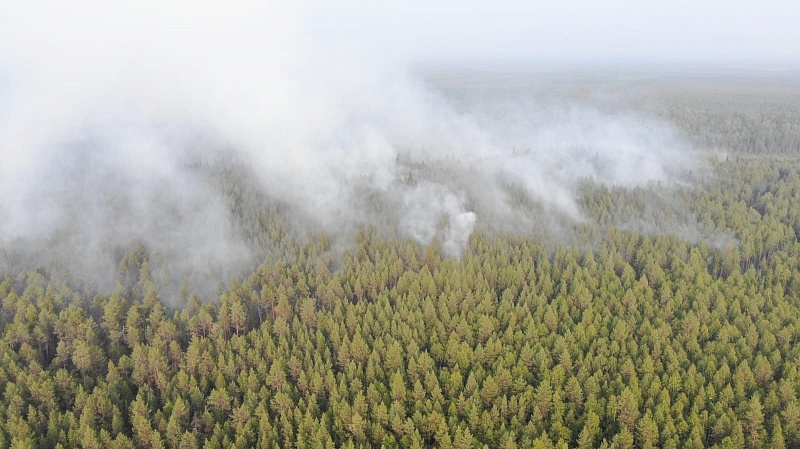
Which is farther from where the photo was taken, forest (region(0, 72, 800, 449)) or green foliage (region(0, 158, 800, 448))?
forest (region(0, 72, 800, 449))

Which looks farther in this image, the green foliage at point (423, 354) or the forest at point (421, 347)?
the forest at point (421, 347)

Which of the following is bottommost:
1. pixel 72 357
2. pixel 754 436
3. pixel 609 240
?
pixel 72 357

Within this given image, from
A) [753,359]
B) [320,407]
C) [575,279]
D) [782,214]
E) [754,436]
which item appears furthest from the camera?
[782,214]

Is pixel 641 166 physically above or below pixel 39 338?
above

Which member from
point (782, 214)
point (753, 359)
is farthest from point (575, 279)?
point (782, 214)

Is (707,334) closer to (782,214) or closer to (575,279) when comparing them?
(575,279)

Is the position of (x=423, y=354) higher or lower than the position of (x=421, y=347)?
higher

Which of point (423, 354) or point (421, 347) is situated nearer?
point (423, 354)

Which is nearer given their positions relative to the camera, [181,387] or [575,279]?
[181,387]
